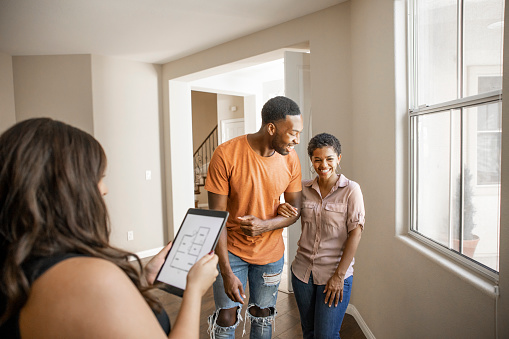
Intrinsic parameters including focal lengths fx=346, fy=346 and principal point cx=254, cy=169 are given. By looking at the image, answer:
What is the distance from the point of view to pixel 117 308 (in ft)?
2.14

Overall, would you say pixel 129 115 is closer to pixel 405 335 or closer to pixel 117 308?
pixel 405 335

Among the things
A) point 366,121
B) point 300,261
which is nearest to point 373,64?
point 366,121

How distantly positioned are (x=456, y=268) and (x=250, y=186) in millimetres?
953

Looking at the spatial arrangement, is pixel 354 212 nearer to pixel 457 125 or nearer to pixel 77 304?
pixel 457 125

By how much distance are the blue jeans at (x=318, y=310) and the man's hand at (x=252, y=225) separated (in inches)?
11.9

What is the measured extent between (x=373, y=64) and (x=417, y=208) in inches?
40.0

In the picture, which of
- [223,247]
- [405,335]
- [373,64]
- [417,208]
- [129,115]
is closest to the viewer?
[223,247]

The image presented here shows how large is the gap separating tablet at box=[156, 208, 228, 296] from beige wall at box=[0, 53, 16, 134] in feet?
13.5

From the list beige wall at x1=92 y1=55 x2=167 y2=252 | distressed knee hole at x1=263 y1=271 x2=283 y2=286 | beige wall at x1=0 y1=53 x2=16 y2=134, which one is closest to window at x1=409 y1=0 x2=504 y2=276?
distressed knee hole at x1=263 y1=271 x2=283 y2=286

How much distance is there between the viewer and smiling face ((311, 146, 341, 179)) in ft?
5.35

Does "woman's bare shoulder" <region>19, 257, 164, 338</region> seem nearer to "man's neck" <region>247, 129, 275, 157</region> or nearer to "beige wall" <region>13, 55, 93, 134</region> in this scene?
"man's neck" <region>247, 129, 275, 157</region>

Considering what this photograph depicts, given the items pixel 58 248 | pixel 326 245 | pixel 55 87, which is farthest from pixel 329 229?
pixel 55 87

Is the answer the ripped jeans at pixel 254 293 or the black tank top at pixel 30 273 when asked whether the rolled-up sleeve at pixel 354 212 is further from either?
the black tank top at pixel 30 273

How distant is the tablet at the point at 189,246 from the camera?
101cm
